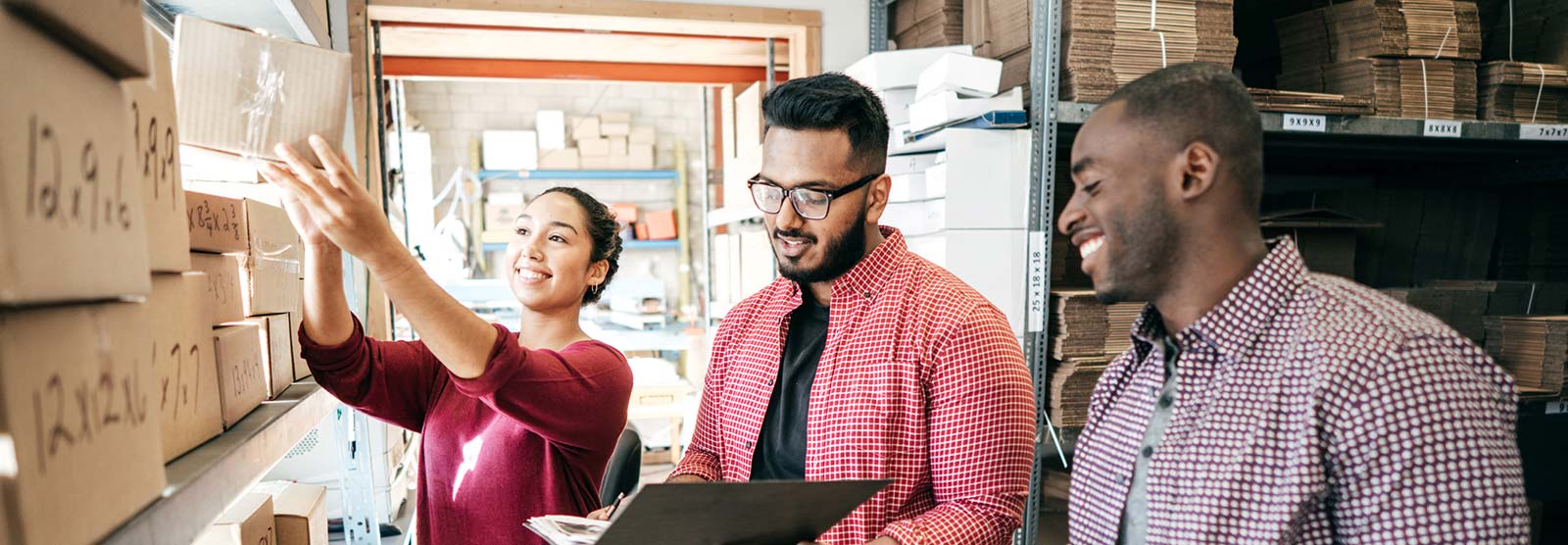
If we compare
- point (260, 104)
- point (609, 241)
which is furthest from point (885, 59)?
point (260, 104)

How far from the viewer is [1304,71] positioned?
288 centimetres

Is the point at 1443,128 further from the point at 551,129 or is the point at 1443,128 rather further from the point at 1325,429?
the point at 551,129

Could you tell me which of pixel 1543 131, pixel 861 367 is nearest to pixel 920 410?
pixel 861 367

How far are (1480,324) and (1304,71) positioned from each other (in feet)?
3.36

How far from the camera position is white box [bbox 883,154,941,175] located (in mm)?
2682

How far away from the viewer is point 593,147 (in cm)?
740

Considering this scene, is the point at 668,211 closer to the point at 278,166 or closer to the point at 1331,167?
the point at 1331,167

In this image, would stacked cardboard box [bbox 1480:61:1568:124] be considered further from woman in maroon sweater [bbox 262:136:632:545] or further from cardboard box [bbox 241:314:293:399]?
cardboard box [bbox 241:314:293:399]

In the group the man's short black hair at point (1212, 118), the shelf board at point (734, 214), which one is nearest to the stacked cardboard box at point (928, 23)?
the shelf board at point (734, 214)

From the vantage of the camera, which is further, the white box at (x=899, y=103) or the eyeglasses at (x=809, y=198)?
the white box at (x=899, y=103)

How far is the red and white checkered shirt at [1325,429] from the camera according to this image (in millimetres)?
842

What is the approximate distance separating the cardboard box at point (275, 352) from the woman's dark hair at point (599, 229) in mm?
609

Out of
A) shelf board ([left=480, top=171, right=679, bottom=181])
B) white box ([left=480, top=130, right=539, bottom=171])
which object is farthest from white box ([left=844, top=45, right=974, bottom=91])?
white box ([left=480, top=130, right=539, bottom=171])

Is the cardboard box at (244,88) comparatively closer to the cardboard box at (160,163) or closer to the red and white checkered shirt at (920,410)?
the cardboard box at (160,163)
